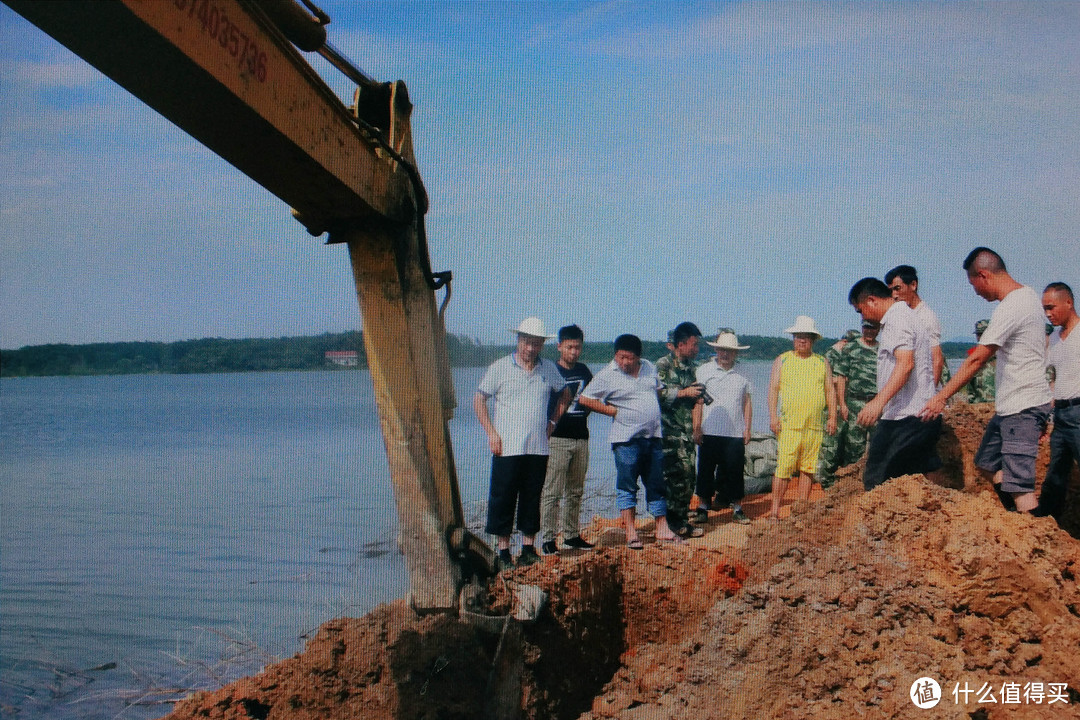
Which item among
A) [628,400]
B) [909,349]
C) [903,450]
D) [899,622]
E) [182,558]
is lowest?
[182,558]

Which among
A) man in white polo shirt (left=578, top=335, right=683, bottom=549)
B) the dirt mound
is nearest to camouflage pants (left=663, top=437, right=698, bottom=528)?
man in white polo shirt (left=578, top=335, right=683, bottom=549)

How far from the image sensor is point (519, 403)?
6.05m

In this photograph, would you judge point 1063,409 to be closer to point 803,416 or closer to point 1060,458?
point 1060,458

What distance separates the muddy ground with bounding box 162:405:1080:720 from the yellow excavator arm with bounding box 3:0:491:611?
900 mm

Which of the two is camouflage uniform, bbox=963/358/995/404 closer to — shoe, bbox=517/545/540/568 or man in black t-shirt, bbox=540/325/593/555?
man in black t-shirt, bbox=540/325/593/555

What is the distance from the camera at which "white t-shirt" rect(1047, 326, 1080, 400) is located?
16.3 feet

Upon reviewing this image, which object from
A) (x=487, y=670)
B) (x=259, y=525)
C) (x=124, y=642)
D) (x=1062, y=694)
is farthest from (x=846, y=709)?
(x=259, y=525)

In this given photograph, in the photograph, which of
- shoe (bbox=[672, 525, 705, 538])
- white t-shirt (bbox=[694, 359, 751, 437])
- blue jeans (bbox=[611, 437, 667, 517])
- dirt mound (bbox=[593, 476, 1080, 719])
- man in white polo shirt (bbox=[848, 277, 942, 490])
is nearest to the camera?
dirt mound (bbox=[593, 476, 1080, 719])

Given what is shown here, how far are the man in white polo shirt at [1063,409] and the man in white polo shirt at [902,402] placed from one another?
0.66 m

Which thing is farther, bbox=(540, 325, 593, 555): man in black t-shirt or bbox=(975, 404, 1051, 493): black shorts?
bbox=(540, 325, 593, 555): man in black t-shirt

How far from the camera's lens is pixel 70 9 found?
8.04ft

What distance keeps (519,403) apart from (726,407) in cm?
256

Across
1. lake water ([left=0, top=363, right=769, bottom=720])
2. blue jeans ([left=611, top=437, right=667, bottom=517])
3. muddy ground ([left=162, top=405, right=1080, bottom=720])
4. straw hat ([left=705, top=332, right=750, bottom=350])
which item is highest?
straw hat ([left=705, top=332, right=750, bottom=350])

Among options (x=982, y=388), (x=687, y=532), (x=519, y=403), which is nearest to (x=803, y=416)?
(x=687, y=532)
